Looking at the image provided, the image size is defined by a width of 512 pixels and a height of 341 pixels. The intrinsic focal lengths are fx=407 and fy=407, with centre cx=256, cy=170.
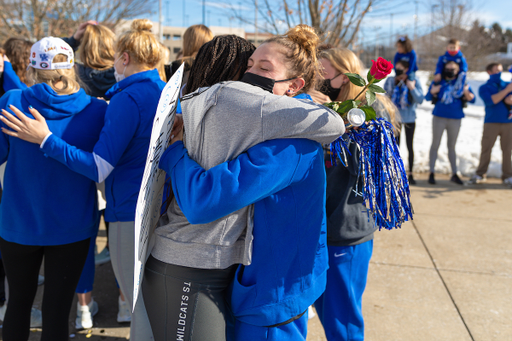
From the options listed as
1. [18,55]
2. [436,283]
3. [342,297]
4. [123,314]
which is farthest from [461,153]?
[18,55]

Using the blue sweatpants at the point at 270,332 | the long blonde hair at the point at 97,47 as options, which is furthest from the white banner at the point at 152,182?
the long blonde hair at the point at 97,47

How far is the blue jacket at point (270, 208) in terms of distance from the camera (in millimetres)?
1288

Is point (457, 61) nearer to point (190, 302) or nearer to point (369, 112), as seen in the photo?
point (369, 112)

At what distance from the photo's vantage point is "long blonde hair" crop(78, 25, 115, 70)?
10.5ft

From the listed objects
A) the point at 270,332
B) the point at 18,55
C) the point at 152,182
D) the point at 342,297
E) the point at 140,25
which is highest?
the point at 140,25

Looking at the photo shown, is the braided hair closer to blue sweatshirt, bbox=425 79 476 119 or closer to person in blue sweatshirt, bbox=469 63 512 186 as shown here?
blue sweatshirt, bbox=425 79 476 119

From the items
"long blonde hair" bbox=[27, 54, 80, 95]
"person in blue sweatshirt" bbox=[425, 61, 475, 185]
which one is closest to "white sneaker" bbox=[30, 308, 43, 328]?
"long blonde hair" bbox=[27, 54, 80, 95]

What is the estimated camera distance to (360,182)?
6.62ft

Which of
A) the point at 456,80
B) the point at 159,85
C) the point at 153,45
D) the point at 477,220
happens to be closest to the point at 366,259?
the point at 159,85

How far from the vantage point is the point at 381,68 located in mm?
1487

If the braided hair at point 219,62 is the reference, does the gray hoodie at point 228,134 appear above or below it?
below

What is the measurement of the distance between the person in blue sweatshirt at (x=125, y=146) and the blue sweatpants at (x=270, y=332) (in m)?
0.72

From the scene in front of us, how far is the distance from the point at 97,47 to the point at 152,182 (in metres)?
2.25

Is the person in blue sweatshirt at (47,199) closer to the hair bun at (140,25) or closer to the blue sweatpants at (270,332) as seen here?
the hair bun at (140,25)
